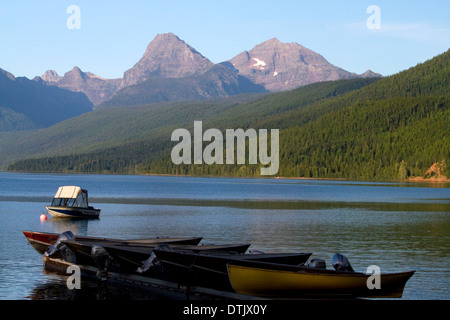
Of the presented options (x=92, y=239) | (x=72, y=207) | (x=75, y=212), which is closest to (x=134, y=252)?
(x=92, y=239)

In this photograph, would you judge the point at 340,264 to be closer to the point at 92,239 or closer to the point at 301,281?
the point at 301,281

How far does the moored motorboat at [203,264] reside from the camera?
107 ft

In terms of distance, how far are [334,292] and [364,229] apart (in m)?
36.0

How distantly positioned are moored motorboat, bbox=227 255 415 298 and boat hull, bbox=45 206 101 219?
47.1m

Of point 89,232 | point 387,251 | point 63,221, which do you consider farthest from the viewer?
point 63,221

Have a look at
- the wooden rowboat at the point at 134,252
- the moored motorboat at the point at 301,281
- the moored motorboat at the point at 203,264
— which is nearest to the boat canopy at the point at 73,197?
the wooden rowboat at the point at 134,252

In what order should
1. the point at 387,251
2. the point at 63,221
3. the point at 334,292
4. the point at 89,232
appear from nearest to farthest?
1. the point at 334,292
2. the point at 387,251
3. the point at 89,232
4. the point at 63,221

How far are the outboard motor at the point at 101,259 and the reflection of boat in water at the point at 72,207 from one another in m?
39.6

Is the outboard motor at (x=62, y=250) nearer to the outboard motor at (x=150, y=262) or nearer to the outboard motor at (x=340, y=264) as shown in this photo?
the outboard motor at (x=150, y=262)

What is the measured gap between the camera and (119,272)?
1460 inches

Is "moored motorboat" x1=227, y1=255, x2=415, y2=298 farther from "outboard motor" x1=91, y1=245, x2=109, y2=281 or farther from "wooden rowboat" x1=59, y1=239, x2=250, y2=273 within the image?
"outboard motor" x1=91, y1=245, x2=109, y2=281

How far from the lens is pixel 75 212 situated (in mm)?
76125
